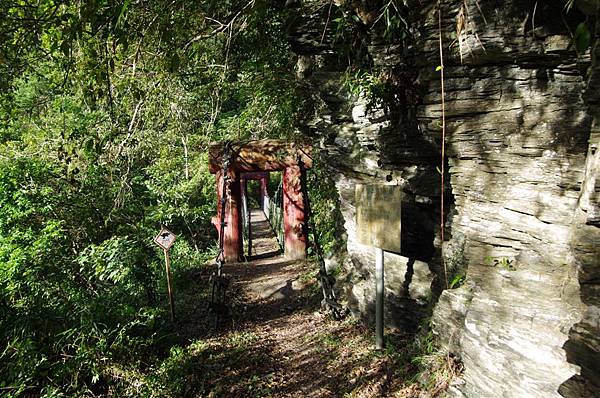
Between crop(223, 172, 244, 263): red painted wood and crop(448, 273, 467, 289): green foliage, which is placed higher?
crop(448, 273, 467, 289): green foliage

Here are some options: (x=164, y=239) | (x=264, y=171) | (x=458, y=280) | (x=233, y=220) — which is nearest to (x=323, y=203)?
(x=264, y=171)

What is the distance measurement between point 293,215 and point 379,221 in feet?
20.4

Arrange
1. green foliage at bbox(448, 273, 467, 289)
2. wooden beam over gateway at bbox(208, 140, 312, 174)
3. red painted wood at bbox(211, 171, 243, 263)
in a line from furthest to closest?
red painted wood at bbox(211, 171, 243, 263) → wooden beam over gateway at bbox(208, 140, 312, 174) → green foliage at bbox(448, 273, 467, 289)

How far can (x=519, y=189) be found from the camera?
303cm

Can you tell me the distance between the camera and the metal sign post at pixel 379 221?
4379 millimetres

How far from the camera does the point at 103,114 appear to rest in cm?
732

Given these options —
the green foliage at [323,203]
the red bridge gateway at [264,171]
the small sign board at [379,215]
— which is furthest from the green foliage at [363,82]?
the red bridge gateway at [264,171]

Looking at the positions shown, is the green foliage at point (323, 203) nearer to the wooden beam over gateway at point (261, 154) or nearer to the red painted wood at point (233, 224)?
the wooden beam over gateway at point (261, 154)

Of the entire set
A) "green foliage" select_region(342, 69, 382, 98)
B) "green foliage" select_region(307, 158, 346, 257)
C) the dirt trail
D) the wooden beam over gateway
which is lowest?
the dirt trail

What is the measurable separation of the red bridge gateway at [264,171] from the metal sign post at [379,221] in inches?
197

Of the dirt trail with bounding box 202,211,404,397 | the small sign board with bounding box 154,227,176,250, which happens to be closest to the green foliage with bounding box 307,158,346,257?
the dirt trail with bounding box 202,211,404,397

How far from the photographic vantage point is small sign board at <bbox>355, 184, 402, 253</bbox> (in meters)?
4.38

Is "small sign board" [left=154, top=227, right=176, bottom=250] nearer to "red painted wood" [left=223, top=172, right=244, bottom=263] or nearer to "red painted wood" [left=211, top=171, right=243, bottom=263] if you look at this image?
"red painted wood" [left=211, top=171, right=243, bottom=263]

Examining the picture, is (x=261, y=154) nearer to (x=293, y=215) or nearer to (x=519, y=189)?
(x=293, y=215)
